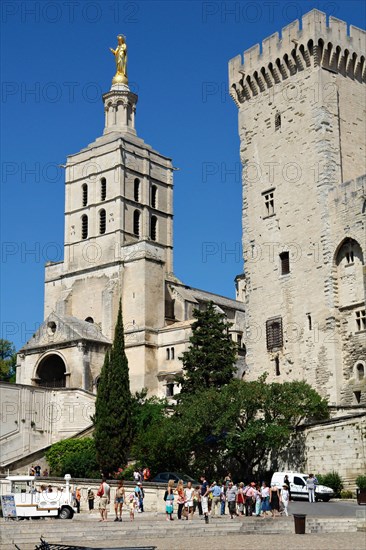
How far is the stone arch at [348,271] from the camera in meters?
40.7

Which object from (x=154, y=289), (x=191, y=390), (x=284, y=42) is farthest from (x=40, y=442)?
(x=284, y=42)

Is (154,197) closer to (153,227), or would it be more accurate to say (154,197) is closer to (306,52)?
(153,227)

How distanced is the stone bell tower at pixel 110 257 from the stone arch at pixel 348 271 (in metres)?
24.7

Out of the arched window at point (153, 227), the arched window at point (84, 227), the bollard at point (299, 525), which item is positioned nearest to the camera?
the bollard at point (299, 525)

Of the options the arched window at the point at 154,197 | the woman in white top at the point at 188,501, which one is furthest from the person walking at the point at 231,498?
the arched window at the point at 154,197

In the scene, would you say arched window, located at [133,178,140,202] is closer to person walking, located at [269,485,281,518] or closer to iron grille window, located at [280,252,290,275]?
iron grille window, located at [280,252,290,275]

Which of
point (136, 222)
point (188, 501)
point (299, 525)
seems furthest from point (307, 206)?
point (136, 222)

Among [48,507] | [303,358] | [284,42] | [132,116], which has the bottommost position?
[48,507]

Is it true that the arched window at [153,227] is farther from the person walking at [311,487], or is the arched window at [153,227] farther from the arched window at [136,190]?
the person walking at [311,487]

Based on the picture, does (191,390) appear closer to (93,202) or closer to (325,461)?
(325,461)

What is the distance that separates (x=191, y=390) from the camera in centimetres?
4538

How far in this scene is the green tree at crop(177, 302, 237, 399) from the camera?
45.4 meters

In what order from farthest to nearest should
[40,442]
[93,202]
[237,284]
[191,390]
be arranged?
[237,284] → [93,202] → [40,442] → [191,390]

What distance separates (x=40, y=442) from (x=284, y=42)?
27543 millimetres
